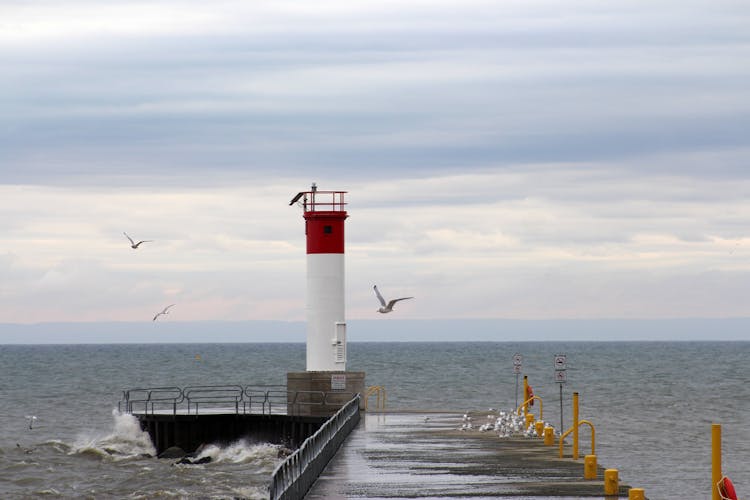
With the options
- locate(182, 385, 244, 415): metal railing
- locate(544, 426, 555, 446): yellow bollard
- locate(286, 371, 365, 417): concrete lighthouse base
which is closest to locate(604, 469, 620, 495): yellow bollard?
locate(544, 426, 555, 446): yellow bollard

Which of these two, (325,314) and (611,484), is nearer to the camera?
(611,484)

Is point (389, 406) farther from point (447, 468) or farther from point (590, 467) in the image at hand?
point (590, 467)

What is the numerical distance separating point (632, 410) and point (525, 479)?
4872 centimetres

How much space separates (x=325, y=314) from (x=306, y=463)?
67.8 feet

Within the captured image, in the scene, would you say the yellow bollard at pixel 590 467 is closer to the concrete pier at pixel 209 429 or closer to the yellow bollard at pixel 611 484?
the yellow bollard at pixel 611 484

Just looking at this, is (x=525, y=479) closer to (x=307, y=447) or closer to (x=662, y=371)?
(x=307, y=447)

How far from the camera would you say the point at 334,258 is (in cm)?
4403

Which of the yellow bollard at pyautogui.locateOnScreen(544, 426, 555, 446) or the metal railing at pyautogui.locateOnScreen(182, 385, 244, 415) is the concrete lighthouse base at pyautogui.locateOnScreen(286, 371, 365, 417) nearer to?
the metal railing at pyautogui.locateOnScreen(182, 385, 244, 415)

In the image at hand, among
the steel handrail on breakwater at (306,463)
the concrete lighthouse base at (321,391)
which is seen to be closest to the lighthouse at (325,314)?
the concrete lighthouse base at (321,391)

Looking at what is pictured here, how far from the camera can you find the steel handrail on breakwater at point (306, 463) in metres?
19.8

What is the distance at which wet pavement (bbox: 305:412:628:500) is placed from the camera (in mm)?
23391

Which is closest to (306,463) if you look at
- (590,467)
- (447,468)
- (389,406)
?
(447,468)

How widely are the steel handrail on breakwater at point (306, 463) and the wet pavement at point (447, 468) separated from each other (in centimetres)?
26

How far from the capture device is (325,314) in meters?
43.9
